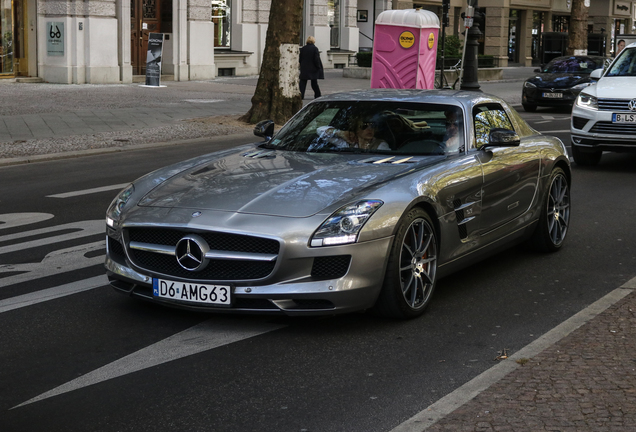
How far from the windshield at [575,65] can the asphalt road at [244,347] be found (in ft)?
62.0

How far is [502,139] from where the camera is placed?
669cm

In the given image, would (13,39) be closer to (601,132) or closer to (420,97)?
(601,132)

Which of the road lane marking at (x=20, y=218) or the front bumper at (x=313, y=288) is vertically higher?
the front bumper at (x=313, y=288)

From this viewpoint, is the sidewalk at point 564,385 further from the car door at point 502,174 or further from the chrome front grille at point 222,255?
the chrome front grille at point 222,255

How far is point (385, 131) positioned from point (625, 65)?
8722 millimetres

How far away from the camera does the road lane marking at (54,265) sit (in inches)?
269

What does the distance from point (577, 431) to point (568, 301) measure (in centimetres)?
252

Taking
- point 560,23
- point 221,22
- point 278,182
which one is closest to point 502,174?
point 278,182

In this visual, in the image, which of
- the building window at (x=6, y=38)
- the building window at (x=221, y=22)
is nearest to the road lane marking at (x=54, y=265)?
the building window at (x=6, y=38)

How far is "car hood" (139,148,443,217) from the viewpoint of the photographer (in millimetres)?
5531

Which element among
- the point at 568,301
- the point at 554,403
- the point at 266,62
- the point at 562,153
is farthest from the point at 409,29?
the point at 554,403

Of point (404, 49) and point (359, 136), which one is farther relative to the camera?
point (404, 49)

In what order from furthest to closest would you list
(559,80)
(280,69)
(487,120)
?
(559,80) < (280,69) < (487,120)

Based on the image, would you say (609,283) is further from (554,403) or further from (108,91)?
(108,91)
